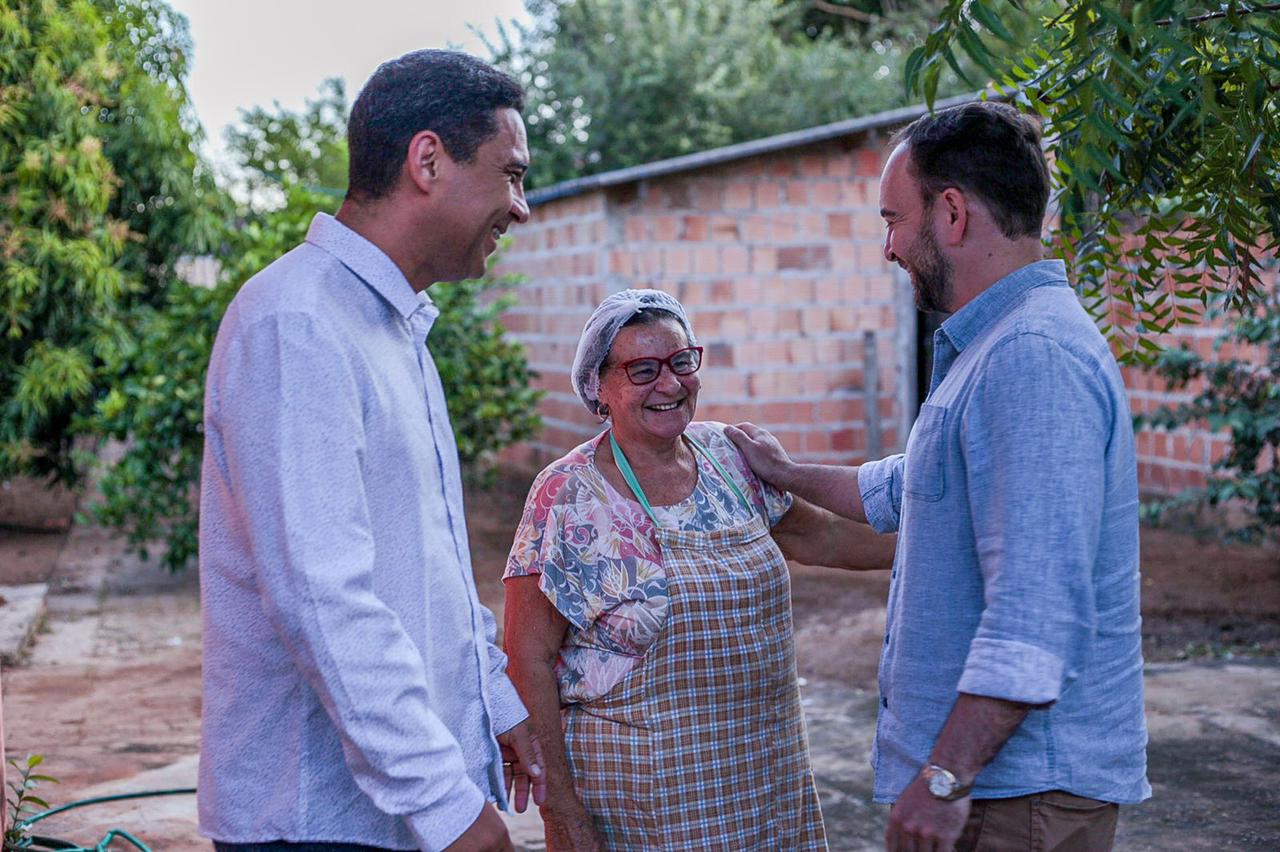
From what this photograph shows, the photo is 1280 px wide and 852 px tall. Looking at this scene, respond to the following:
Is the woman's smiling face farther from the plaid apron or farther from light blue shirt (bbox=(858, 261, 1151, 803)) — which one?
light blue shirt (bbox=(858, 261, 1151, 803))

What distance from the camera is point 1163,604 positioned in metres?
8.30

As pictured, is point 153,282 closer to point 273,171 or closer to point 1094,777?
point 1094,777

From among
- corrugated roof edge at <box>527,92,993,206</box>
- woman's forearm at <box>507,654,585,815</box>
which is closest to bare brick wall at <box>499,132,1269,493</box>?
corrugated roof edge at <box>527,92,993,206</box>

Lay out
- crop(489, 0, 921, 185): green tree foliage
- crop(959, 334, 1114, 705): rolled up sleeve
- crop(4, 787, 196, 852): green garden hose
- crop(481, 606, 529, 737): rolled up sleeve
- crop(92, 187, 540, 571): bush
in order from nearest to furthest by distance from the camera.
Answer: crop(959, 334, 1114, 705): rolled up sleeve
crop(481, 606, 529, 737): rolled up sleeve
crop(4, 787, 196, 852): green garden hose
crop(92, 187, 540, 571): bush
crop(489, 0, 921, 185): green tree foliage

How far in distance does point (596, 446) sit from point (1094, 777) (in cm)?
133

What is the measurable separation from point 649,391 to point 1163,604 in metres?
6.34

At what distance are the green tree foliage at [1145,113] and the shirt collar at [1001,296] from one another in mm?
154

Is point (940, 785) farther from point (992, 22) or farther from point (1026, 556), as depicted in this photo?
point (992, 22)

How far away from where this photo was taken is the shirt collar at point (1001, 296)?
2.22 metres

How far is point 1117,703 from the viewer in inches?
84.6

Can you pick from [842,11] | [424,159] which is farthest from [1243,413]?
[842,11]

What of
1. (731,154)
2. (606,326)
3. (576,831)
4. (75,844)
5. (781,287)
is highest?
(731,154)

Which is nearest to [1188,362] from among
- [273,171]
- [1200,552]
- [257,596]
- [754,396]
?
[1200,552]

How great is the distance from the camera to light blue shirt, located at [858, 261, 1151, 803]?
6.61ft
